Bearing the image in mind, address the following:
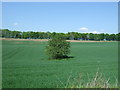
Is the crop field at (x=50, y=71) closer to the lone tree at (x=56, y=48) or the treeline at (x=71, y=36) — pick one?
the lone tree at (x=56, y=48)

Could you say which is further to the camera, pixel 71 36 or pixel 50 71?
pixel 71 36

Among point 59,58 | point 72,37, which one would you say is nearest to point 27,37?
point 72,37

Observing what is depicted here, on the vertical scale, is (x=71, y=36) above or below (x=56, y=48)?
above

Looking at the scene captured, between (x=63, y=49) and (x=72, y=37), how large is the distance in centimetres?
3541

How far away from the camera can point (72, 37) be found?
185 feet

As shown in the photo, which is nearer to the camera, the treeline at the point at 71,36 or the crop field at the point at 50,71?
the crop field at the point at 50,71

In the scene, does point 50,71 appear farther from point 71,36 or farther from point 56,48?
point 71,36

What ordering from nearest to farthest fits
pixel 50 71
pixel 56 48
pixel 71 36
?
pixel 50 71 → pixel 56 48 → pixel 71 36

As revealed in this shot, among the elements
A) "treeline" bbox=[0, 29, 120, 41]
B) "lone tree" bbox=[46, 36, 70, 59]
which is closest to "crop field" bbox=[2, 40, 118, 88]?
"lone tree" bbox=[46, 36, 70, 59]

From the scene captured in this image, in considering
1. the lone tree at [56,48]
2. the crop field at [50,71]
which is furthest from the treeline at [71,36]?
the crop field at [50,71]

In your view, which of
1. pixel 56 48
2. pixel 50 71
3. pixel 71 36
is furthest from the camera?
pixel 71 36

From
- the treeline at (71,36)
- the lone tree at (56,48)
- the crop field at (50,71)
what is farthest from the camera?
the treeline at (71,36)

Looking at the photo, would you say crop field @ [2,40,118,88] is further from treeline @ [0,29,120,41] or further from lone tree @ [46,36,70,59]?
treeline @ [0,29,120,41]

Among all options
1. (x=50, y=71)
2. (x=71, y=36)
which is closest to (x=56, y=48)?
(x=50, y=71)
